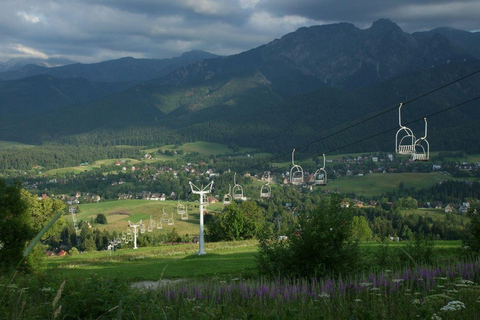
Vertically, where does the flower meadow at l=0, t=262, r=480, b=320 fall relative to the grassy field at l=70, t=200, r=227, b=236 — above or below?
above

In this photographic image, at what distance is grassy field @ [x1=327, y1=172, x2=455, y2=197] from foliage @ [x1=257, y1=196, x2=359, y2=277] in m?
97.5

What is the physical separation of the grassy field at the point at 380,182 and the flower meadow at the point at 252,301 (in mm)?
103147

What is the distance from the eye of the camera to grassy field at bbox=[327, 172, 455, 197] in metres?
111

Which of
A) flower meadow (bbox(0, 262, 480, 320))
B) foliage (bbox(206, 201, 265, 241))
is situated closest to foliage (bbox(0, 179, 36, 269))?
flower meadow (bbox(0, 262, 480, 320))

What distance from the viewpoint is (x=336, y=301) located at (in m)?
6.03

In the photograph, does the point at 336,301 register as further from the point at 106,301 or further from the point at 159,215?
the point at 159,215

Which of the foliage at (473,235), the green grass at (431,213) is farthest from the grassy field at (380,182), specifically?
the foliage at (473,235)

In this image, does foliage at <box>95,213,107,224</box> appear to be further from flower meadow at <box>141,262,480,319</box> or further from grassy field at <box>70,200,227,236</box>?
flower meadow at <box>141,262,480,319</box>

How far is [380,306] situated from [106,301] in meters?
2.88

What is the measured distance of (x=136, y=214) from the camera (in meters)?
101

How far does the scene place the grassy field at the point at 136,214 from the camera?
87.4 metres

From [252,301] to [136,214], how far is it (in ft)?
319

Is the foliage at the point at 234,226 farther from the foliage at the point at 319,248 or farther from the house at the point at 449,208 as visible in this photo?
the house at the point at 449,208

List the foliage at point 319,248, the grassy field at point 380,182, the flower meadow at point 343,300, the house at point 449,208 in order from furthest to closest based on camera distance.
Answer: the grassy field at point 380,182 → the house at point 449,208 → the foliage at point 319,248 → the flower meadow at point 343,300
